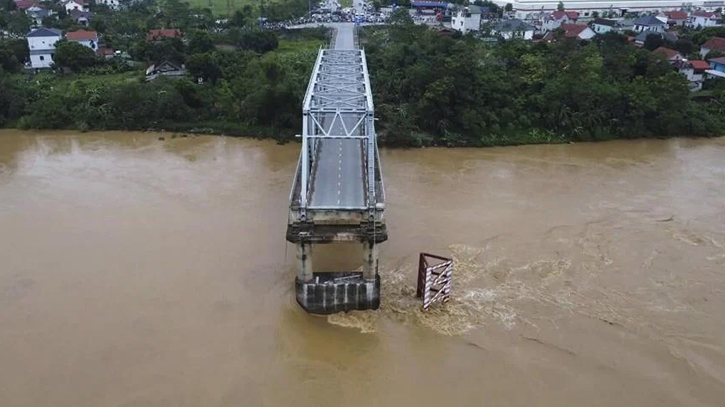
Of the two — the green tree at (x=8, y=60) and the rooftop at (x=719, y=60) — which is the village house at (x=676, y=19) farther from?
the green tree at (x=8, y=60)

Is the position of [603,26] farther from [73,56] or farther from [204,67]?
[73,56]

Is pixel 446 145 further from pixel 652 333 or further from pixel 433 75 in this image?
pixel 652 333

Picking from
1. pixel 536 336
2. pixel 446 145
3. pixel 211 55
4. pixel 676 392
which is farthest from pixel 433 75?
pixel 676 392

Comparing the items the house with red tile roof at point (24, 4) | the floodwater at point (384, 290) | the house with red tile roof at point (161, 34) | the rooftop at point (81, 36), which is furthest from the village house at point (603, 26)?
the house with red tile roof at point (24, 4)

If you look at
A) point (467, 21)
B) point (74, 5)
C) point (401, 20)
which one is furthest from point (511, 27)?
point (74, 5)

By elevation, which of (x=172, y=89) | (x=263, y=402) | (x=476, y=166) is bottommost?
(x=263, y=402)

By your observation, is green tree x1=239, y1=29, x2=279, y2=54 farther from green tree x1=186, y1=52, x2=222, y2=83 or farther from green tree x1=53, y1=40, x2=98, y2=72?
green tree x1=53, y1=40, x2=98, y2=72
